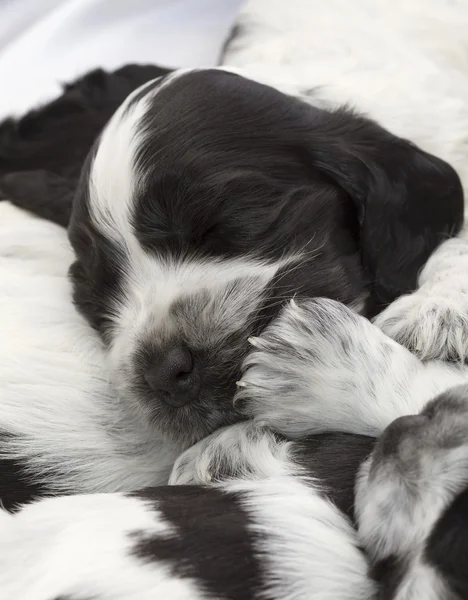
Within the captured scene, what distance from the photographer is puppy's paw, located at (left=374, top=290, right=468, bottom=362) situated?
1565mm

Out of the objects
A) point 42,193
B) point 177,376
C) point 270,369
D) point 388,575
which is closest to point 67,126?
point 42,193

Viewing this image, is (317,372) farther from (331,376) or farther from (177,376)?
(177,376)

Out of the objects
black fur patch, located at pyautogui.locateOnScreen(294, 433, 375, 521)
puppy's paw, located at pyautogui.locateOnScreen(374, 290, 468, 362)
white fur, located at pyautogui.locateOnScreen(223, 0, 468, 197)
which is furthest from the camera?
white fur, located at pyautogui.locateOnScreen(223, 0, 468, 197)

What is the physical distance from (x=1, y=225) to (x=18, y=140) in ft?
1.52

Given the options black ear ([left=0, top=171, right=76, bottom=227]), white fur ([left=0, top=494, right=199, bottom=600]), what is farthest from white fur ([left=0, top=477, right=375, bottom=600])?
black ear ([left=0, top=171, right=76, bottom=227])

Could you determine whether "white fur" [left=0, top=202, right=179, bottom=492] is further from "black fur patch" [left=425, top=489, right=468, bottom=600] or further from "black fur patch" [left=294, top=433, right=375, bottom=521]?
"black fur patch" [left=425, top=489, right=468, bottom=600]

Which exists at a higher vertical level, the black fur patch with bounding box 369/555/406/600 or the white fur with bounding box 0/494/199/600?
the white fur with bounding box 0/494/199/600

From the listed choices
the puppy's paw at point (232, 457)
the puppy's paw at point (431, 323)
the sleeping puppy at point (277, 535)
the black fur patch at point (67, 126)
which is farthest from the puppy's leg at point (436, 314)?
the black fur patch at point (67, 126)

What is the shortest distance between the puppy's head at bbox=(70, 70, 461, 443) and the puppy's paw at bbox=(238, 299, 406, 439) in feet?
0.25

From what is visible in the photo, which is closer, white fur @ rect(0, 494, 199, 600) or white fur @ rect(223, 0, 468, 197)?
white fur @ rect(0, 494, 199, 600)

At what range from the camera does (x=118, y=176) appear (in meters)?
1.77

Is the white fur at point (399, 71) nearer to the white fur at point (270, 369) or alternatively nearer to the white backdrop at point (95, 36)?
the white fur at point (270, 369)

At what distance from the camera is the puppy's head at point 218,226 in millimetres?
1635

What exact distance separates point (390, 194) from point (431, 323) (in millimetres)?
390
